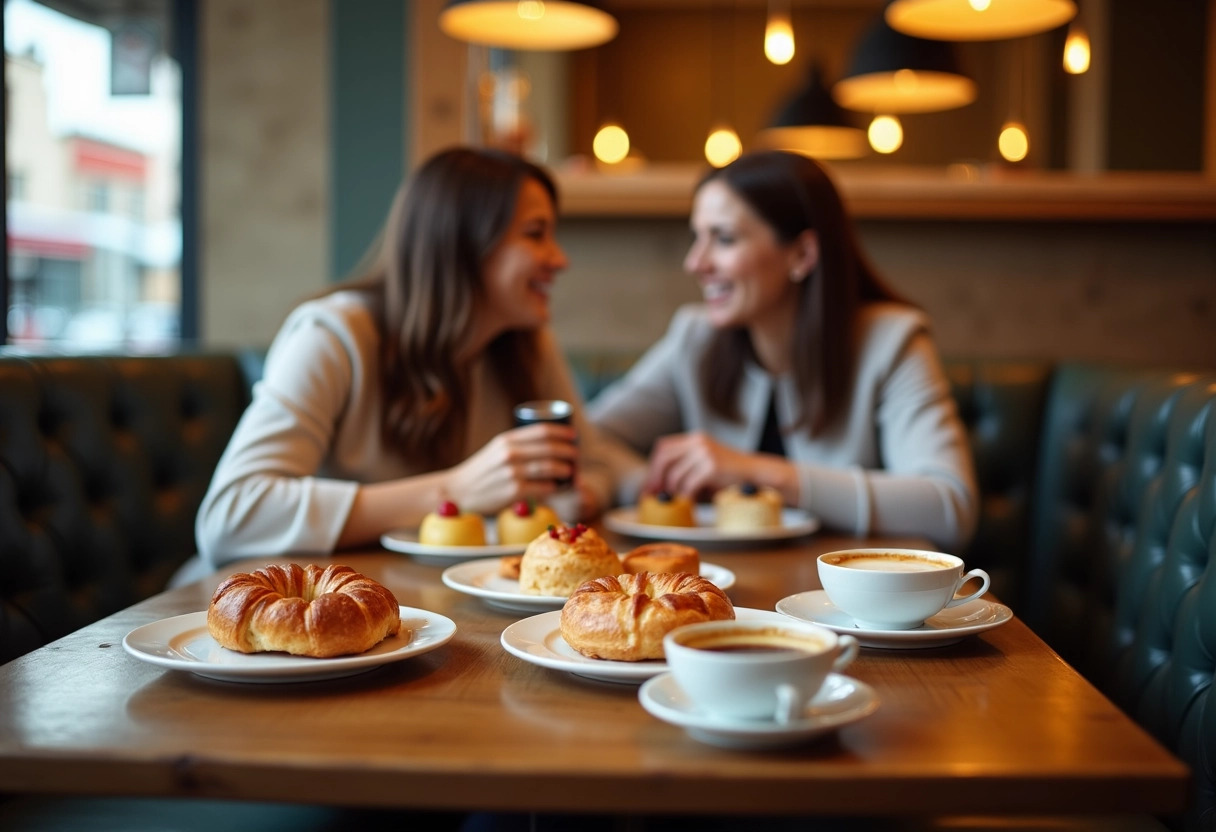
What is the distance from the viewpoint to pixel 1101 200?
316cm

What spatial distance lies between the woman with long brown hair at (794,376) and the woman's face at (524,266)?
359 millimetres

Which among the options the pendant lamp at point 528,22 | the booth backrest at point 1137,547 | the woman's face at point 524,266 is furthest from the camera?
Answer: the pendant lamp at point 528,22

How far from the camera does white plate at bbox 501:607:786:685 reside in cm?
98

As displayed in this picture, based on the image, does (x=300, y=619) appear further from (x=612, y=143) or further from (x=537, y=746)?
(x=612, y=143)

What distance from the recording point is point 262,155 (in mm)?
3789

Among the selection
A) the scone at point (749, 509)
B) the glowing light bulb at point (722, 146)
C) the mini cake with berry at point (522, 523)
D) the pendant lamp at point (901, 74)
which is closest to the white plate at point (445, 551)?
the mini cake with berry at point (522, 523)

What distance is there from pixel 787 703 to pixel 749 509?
3.55 feet

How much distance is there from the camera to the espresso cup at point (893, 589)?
110 cm

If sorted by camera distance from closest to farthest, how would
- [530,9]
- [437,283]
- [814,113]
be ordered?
1. [437,283]
2. [530,9]
3. [814,113]

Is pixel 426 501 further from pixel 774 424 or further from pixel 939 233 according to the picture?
pixel 939 233

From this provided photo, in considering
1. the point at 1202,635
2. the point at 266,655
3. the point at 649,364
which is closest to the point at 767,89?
the point at 649,364

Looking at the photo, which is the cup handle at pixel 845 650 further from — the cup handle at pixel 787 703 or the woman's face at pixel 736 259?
the woman's face at pixel 736 259

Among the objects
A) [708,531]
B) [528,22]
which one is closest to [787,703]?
[708,531]

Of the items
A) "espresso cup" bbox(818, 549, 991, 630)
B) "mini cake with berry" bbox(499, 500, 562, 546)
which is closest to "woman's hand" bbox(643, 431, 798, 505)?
"mini cake with berry" bbox(499, 500, 562, 546)
